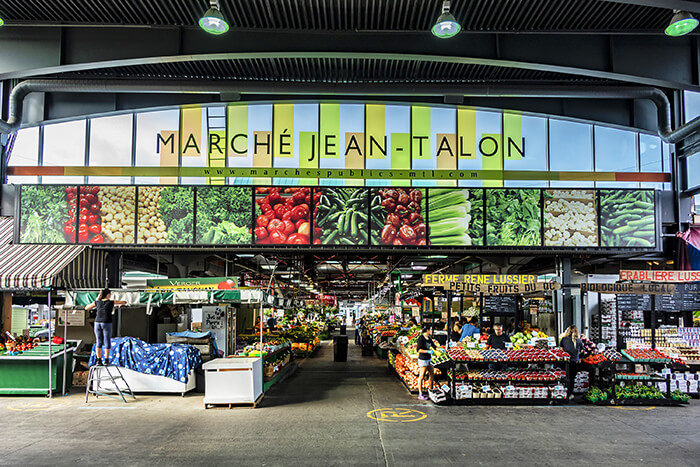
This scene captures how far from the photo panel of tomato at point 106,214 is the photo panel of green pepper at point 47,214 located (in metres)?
0.26

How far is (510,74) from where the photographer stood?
1503cm

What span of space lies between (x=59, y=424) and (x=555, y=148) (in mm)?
15284

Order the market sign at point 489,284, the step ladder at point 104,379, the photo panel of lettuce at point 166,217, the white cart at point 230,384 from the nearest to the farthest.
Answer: the white cart at point 230,384
the step ladder at point 104,379
the market sign at point 489,284
the photo panel of lettuce at point 166,217

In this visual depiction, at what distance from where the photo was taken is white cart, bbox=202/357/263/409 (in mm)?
11156

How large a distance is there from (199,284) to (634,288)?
10.9m

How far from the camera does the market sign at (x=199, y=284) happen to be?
13383 mm

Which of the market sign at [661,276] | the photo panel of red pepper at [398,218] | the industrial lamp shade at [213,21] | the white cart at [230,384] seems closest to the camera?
the industrial lamp shade at [213,21]

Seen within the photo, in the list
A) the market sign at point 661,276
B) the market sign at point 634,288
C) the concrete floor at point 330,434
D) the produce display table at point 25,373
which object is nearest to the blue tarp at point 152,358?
the concrete floor at point 330,434

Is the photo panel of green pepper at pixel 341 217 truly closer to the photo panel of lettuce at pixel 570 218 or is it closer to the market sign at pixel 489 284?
the market sign at pixel 489 284

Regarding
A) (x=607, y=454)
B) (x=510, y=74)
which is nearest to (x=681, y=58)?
(x=510, y=74)

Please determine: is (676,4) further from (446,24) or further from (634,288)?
(634,288)

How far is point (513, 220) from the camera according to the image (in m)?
15.5

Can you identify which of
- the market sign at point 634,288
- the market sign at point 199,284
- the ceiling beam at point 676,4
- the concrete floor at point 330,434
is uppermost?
the ceiling beam at point 676,4

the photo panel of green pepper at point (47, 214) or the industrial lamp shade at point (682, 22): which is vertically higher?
the industrial lamp shade at point (682, 22)
